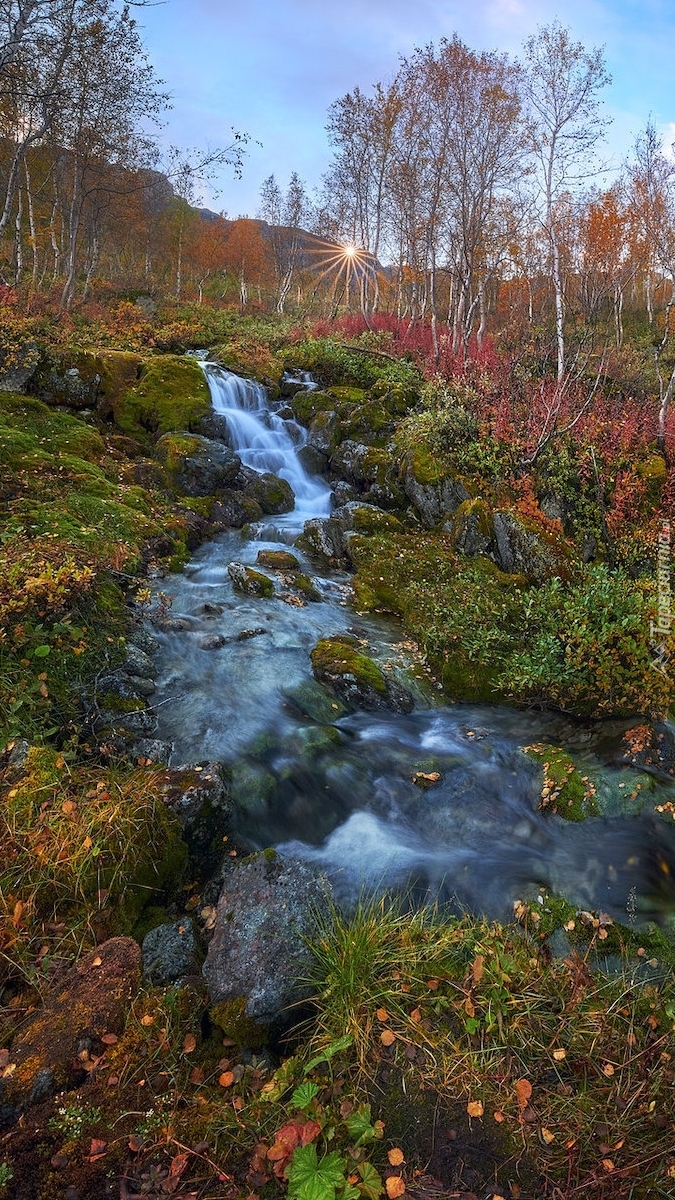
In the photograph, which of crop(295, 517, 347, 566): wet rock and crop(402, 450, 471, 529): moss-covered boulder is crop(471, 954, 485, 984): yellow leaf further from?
crop(402, 450, 471, 529): moss-covered boulder

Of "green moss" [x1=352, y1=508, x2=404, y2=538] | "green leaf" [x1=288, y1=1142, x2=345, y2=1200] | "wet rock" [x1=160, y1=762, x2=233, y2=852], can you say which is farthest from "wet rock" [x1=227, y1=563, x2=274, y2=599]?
"green leaf" [x1=288, y1=1142, x2=345, y2=1200]

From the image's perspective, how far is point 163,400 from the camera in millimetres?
12898

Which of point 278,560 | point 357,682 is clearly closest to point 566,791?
point 357,682

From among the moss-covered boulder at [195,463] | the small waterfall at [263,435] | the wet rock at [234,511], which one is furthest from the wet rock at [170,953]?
the small waterfall at [263,435]

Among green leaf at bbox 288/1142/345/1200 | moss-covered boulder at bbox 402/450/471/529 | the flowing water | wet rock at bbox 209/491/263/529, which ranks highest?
moss-covered boulder at bbox 402/450/471/529

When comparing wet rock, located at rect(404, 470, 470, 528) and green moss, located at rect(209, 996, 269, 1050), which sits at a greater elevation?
wet rock, located at rect(404, 470, 470, 528)

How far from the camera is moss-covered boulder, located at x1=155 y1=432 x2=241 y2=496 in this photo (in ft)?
36.5

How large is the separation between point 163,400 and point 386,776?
35.6 feet

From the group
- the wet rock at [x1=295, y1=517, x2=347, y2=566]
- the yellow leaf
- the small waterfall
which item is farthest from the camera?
the small waterfall

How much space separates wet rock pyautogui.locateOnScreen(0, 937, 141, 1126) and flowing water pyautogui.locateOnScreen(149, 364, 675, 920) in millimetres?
1654

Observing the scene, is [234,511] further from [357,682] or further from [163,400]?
[357,682]

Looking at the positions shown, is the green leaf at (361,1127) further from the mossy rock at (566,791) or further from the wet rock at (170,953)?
the mossy rock at (566,791)

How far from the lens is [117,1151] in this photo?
88.4 inches

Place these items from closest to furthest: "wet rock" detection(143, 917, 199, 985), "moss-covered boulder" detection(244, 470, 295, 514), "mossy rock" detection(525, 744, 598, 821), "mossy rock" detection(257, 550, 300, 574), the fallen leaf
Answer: the fallen leaf
"wet rock" detection(143, 917, 199, 985)
"mossy rock" detection(525, 744, 598, 821)
"mossy rock" detection(257, 550, 300, 574)
"moss-covered boulder" detection(244, 470, 295, 514)
